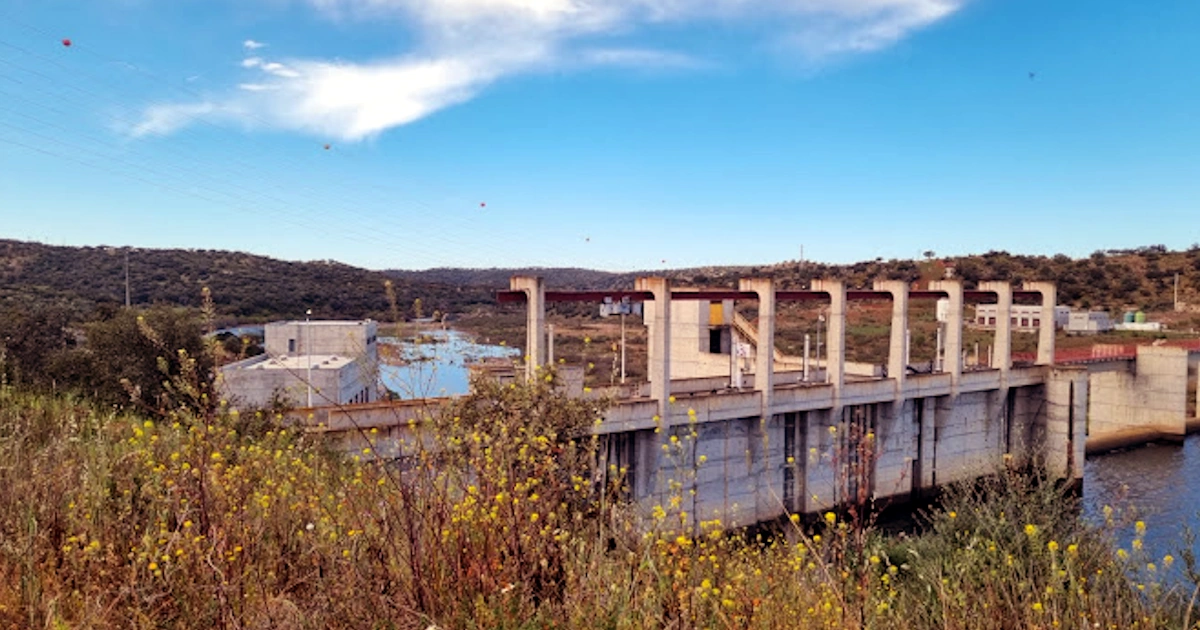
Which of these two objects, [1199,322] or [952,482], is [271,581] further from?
[1199,322]

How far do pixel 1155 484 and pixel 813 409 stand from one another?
57.2ft

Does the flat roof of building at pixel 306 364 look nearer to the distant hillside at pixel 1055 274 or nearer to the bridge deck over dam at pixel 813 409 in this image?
the bridge deck over dam at pixel 813 409

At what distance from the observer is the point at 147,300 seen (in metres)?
61.8

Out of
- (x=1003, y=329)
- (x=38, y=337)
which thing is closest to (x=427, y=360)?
(x=38, y=337)

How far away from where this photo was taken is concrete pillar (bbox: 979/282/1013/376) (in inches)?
1143

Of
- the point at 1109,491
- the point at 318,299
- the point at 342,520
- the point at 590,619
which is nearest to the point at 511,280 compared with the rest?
the point at 342,520

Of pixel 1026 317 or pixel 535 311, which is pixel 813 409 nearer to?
pixel 535 311

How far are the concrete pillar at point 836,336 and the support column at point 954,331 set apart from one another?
5.75 m

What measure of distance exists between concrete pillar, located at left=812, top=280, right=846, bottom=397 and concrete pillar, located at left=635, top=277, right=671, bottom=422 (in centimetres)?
635

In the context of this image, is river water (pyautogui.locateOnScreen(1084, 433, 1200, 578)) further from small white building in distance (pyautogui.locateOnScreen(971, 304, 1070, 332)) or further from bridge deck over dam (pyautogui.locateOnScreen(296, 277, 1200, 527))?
small white building in distance (pyautogui.locateOnScreen(971, 304, 1070, 332))

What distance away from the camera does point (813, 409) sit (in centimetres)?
2369

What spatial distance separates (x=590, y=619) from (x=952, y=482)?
27.2 meters

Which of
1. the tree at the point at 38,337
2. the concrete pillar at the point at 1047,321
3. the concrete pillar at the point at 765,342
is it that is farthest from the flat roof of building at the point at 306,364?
the concrete pillar at the point at 1047,321

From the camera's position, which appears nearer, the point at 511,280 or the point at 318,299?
the point at 511,280
